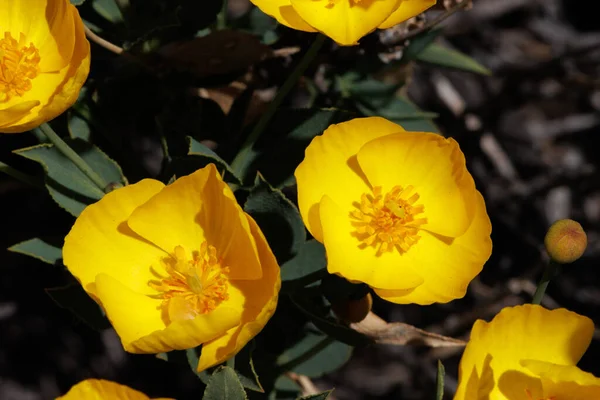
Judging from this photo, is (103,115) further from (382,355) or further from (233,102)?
(382,355)

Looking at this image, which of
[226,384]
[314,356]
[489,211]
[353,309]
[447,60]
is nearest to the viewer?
[226,384]

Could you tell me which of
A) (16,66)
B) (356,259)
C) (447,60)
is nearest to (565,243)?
(356,259)

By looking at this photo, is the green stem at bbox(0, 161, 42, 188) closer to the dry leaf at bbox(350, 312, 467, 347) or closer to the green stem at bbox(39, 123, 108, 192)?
the green stem at bbox(39, 123, 108, 192)

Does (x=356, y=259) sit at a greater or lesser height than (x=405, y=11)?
lesser

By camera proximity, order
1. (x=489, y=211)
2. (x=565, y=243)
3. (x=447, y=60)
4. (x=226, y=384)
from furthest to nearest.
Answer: (x=489, y=211)
(x=447, y=60)
(x=565, y=243)
(x=226, y=384)

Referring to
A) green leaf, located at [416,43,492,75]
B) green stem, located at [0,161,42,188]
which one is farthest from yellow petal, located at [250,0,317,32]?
green leaf, located at [416,43,492,75]

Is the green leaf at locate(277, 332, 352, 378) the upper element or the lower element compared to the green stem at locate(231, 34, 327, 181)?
lower

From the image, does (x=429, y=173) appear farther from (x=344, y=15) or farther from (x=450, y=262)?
(x=344, y=15)

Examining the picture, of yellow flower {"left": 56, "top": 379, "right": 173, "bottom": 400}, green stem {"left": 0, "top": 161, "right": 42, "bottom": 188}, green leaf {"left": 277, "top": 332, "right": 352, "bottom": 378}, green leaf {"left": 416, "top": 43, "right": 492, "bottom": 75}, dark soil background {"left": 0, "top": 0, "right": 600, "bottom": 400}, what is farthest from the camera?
dark soil background {"left": 0, "top": 0, "right": 600, "bottom": 400}
